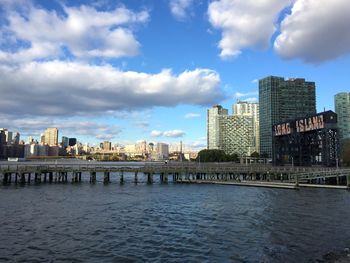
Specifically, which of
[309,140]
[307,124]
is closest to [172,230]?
[307,124]

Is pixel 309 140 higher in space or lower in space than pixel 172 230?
higher

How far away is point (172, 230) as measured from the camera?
35062mm

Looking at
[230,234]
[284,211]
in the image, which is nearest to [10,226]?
[230,234]

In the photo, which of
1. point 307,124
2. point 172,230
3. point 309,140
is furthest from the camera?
point 309,140

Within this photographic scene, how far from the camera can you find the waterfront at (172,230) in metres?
26.7

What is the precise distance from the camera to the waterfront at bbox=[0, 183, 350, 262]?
26703 mm

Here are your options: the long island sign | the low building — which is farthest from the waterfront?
the long island sign

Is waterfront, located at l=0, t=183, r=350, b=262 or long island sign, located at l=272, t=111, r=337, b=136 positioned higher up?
long island sign, located at l=272, t=111, r=337, b=136

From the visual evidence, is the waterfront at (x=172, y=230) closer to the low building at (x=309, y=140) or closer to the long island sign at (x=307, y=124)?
the low building at (x=309, y=140)

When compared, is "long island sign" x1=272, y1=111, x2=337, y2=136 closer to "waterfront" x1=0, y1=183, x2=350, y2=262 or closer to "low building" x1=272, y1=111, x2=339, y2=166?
Result: "low building" x1=272, y1=111, x2=339, y2=166

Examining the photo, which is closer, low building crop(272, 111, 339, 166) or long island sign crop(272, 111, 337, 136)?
low building crop(272, 111, 339, 166)

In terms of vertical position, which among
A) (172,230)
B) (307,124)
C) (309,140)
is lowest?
(172,230)

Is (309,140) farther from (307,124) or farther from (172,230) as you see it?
(172,230)

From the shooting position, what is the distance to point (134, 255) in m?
26.6
